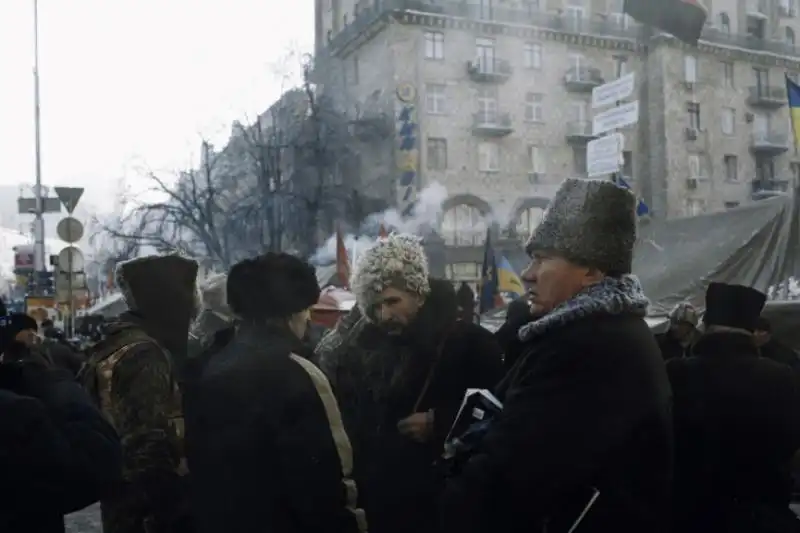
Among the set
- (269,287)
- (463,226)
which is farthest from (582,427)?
(463,226)

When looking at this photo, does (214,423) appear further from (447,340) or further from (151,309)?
(447,340)

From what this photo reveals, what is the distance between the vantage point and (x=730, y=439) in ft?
11.4

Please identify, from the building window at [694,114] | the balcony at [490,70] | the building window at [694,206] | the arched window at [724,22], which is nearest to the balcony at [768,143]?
the building window at [694,114]

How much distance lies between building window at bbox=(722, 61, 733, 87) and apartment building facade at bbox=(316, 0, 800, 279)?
0.12 meters

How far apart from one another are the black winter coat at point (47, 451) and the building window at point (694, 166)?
45.2 metres

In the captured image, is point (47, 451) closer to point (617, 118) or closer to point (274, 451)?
point (274, 451)

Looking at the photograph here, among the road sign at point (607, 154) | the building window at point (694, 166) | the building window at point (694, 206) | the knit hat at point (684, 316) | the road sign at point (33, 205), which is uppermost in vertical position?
the building window at point (694, 166)

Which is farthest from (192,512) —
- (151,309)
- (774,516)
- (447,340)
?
(774,516)

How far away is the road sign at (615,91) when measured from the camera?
897 cm

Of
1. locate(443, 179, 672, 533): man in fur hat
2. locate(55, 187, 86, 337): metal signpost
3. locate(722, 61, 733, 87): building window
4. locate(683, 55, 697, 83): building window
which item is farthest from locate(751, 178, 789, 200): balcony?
locate(443, 179, 672, 533): man in fur hat

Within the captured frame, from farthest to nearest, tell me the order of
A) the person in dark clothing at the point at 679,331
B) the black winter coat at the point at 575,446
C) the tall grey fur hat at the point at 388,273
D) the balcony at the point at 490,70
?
the balcony at the point at 490,70
the person in dark clothing at the point at 679,331
the tall grey fur hat at the point at 388,273
the black winter coat at the point at 575,446

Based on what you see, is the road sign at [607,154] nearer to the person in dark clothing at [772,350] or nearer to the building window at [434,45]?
the person in dark clothing at [772,350]

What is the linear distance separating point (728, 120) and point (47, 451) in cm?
4830

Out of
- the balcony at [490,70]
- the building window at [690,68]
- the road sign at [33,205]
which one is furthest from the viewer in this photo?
the building window at [690,68]
